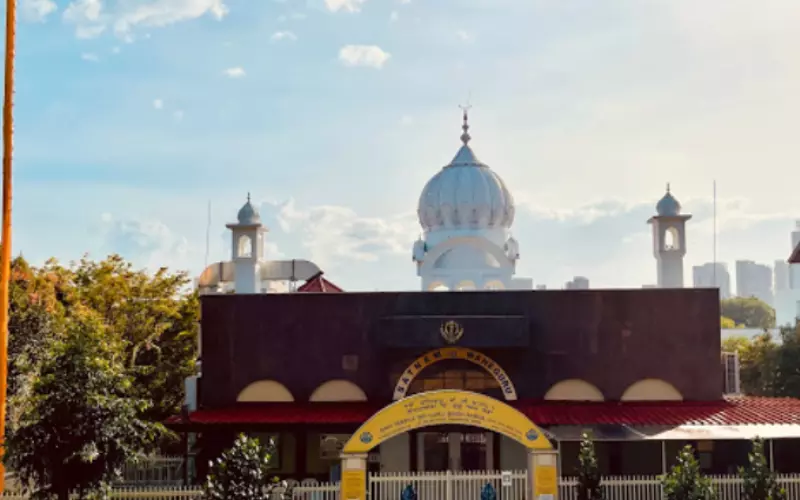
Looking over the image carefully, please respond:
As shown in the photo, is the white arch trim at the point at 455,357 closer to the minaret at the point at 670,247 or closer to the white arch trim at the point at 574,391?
the white arch trim at the point at 574,391

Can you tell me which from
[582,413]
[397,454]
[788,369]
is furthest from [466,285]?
[582,413]

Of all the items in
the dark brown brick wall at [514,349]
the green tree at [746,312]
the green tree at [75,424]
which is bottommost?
the green tree at [75,424]

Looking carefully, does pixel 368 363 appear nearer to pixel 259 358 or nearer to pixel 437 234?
pixel 259 358

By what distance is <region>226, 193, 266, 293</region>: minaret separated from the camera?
29.4 m

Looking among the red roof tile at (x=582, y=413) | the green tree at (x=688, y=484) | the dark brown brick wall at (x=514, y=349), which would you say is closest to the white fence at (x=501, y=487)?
the green tree at (x=688, y=484)

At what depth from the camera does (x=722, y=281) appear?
195 m

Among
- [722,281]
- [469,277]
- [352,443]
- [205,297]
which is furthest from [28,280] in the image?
[722,281]

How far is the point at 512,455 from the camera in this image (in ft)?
82.0

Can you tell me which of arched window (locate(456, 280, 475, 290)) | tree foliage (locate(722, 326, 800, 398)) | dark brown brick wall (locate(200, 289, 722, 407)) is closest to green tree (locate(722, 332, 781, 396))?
tree foliage (locate(722, 326, 800, 398))

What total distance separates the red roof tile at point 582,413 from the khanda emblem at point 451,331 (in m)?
2.38

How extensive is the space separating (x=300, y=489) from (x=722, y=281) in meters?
187

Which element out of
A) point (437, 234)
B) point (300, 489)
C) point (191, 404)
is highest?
point (437, 234)

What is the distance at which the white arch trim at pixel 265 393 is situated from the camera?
25.1 m

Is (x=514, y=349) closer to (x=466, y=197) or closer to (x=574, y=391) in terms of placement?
(x=574, y=391)
